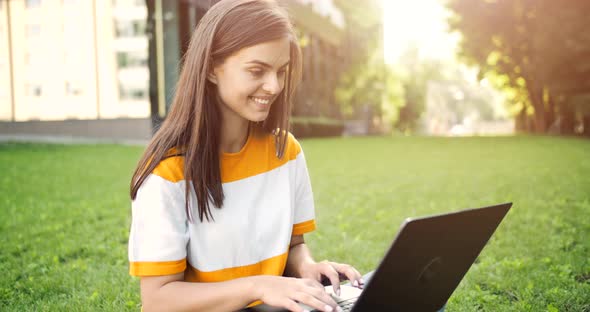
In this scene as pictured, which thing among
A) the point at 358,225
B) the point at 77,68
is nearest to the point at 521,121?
the point at 77,68

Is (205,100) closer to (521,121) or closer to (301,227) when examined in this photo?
(301,227)

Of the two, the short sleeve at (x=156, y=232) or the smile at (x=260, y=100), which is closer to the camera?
the short sleeve at (x=156, y=232)

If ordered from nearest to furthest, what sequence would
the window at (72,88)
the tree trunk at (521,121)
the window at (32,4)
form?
the window at (72,88) < the window at (32,4) < the tree trunk at (521,121)

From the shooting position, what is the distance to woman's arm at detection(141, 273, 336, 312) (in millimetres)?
1614

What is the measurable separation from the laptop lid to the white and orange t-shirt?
0.54 metres

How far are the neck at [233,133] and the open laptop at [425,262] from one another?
0.60m

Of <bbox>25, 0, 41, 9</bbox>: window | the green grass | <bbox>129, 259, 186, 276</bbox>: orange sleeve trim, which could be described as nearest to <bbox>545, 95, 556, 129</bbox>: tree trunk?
the green grass

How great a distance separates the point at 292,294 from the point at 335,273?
0.40 meters

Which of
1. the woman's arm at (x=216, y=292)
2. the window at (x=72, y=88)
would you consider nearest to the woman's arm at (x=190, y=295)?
the woman's arm at (x=216, y=292)

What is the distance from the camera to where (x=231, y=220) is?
191 cm

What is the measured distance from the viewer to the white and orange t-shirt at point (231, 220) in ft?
5.57

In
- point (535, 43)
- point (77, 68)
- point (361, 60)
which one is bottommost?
point (77, 68)

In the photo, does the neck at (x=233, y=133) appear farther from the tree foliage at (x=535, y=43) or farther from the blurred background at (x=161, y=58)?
the tree foliage at (x=535, y=43)

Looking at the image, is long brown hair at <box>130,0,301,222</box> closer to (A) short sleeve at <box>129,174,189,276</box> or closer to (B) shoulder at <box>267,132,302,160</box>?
(A) short sleeve at <box>129,174,189,276</box>
